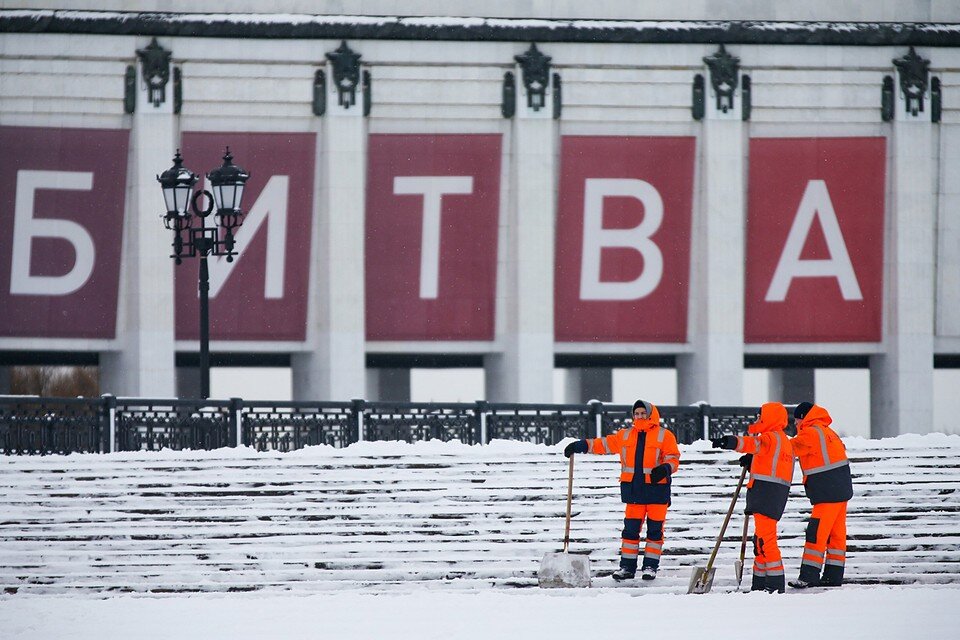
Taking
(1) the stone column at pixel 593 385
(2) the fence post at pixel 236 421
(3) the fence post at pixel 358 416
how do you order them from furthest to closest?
(1) the stone column at pixel 593 385 < (3) the fence post at pixel 358 416 < (2) the fence post at pixel 236 421

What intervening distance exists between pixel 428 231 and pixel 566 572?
60.3ft

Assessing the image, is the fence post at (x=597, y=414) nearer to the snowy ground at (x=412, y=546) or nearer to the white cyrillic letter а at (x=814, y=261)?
the snowy ground at (x=412, y=546)

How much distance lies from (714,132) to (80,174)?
13484 millimetres

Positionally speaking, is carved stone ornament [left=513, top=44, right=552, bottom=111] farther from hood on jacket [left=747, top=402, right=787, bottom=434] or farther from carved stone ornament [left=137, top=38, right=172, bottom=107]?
hood on jacket [left=747, top=402, right=787, bottom=434]

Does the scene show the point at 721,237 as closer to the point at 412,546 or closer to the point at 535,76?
the point at 535,76

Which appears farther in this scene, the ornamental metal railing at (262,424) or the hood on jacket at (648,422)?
the ornamental metal railing at (262,424)

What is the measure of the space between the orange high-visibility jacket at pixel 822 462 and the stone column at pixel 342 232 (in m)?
18.4

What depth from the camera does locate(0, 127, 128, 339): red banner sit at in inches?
1199

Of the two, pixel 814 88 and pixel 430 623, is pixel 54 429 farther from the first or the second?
pixel 814 88

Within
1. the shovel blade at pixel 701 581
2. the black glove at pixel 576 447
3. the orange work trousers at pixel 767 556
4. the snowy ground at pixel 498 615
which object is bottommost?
the snowy ground at pixel 498 615

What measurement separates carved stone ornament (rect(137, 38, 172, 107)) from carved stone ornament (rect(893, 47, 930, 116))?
51.9ft

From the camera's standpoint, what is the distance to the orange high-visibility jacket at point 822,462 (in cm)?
1314

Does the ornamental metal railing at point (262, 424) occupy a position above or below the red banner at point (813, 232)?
below

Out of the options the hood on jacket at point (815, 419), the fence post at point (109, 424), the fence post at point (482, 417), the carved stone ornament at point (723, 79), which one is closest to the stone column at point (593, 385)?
the carved stone ornament at point (723, 79)
